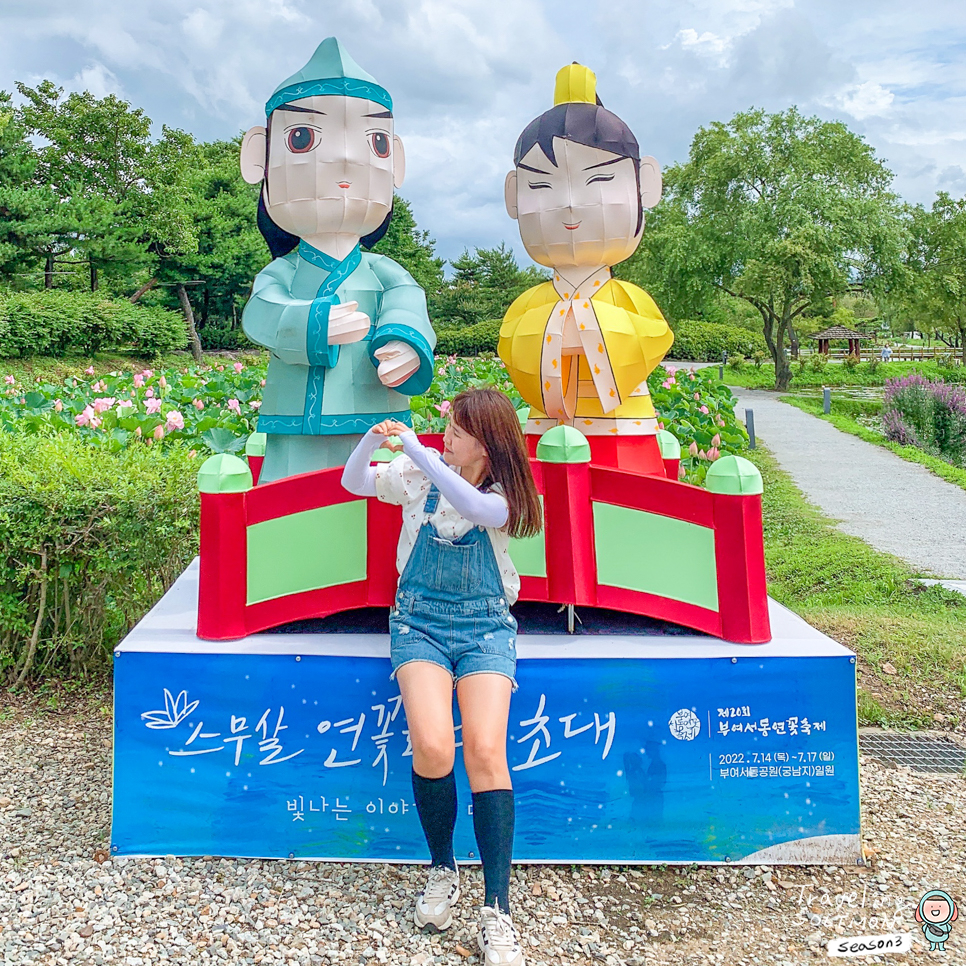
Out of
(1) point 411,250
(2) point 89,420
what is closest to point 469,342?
(1) point 411,250

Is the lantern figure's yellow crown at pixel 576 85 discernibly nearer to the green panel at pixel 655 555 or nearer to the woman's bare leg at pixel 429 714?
the green panel at pixel 655 555

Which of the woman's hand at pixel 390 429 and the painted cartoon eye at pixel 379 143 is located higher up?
the painted cartoon eye at pixel 379 143

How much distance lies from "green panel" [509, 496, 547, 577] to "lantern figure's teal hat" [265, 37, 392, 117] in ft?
4.92

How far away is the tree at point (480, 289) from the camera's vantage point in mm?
31703

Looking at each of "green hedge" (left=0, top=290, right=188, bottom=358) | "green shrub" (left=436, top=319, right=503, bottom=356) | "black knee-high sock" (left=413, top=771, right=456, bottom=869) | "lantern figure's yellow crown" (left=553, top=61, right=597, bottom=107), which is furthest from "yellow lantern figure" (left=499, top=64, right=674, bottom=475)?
"green shrub" (left=436, top=319, right=503, bottom=356)

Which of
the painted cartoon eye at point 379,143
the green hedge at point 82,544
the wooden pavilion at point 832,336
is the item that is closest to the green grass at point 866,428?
the painted cartoon eye at point 379,143

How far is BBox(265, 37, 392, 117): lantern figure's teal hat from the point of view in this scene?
280 centimetres

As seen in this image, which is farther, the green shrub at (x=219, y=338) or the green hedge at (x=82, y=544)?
the green shrub at (x=219, y=338)

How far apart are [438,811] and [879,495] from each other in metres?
7.65

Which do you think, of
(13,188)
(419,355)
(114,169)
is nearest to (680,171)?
(114,169)

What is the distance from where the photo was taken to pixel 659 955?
6.69 feet

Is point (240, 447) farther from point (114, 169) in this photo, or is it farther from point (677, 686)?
point (114, 169)

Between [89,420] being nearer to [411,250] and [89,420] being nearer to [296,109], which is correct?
[296,109]

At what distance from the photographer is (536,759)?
2.38 m
